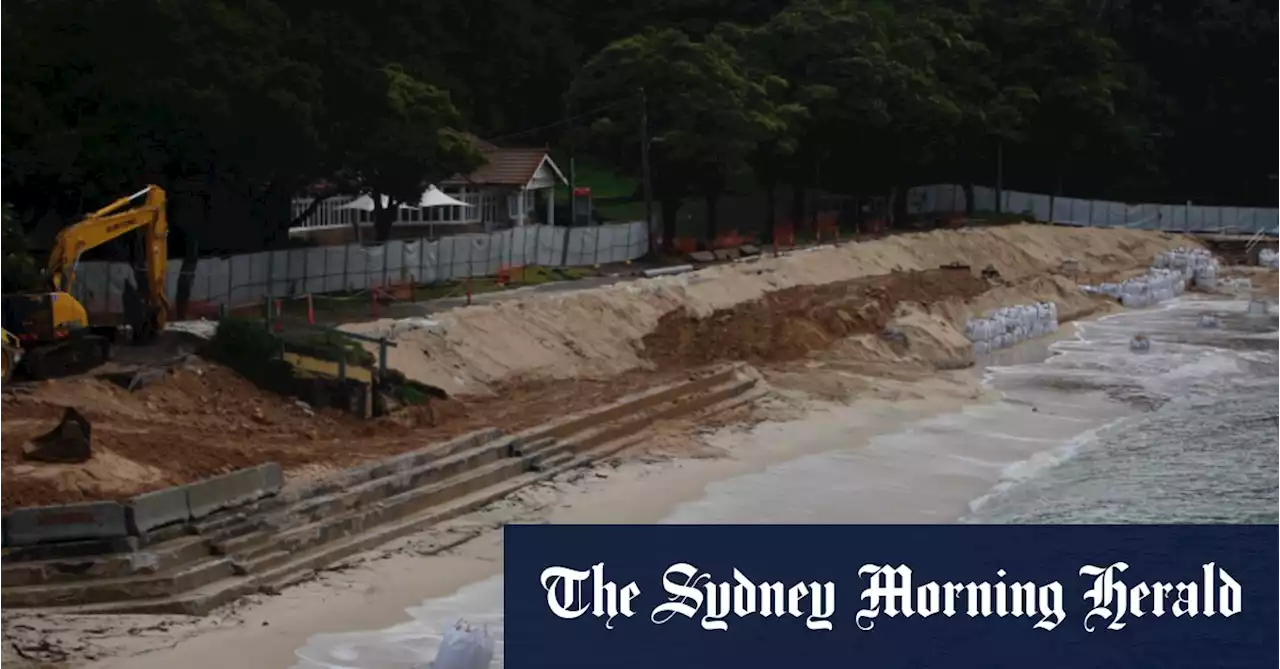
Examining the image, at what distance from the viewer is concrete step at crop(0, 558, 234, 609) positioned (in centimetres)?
1900

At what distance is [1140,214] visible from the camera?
8869cm

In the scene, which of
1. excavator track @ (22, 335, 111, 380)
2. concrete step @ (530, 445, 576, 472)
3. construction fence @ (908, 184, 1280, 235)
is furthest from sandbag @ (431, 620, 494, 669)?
construction fence @ (908, 184, 1280, 235)

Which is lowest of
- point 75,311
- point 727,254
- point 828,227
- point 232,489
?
point 232,489

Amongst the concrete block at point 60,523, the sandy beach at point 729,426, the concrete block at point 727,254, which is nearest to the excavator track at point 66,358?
the sandy beach at point 729,426

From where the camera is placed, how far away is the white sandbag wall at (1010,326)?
48.8 metres

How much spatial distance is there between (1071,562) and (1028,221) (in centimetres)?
6506

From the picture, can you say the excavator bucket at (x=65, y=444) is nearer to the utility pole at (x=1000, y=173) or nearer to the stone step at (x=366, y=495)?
the stone step at (x=366, y=495)

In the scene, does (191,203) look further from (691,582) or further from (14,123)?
(691,582)

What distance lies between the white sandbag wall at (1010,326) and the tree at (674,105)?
11.8 m

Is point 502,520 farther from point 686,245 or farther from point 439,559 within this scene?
point 686,245

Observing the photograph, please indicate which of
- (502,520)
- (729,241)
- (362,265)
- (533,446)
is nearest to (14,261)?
(533,446)

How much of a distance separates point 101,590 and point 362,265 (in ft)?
90.3

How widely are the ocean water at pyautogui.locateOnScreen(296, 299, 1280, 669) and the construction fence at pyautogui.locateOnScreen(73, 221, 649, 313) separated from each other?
16.1 metres

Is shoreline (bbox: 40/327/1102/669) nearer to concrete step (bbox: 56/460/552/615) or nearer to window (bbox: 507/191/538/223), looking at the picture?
concrete step (bbox: 56/460/552/615)
